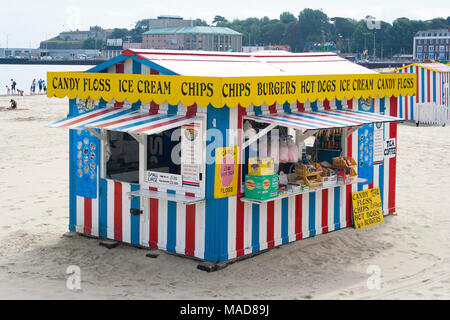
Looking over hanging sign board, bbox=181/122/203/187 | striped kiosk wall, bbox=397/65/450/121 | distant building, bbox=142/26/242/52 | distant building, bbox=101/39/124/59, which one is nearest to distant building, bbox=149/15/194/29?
distant building, bbox=142/26/242/52

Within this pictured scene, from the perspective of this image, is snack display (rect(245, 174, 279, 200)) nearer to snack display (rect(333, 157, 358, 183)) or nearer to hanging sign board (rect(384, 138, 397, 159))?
snack display (rect(333, 157, 358, 183))

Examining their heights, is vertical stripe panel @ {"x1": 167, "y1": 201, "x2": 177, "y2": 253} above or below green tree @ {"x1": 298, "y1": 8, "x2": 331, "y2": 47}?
below

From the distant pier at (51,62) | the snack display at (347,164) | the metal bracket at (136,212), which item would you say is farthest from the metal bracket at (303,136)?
the distant pier at (51,62)

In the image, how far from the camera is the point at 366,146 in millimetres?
10141

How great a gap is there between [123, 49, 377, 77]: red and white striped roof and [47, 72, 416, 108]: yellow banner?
0.31 meters

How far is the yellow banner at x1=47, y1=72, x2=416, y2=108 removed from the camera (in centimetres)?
755

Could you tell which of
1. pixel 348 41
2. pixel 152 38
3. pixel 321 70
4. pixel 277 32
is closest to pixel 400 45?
pixel 348 41

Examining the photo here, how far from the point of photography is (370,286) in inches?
291

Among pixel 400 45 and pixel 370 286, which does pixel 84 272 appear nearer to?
pixel 370 286

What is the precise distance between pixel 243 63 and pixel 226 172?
1.91 metres

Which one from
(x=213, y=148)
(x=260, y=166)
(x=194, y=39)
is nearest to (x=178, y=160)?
(x=213, y=148)

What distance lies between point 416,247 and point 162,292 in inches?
144

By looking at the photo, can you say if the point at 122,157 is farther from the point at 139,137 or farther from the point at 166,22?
the point at 166,22

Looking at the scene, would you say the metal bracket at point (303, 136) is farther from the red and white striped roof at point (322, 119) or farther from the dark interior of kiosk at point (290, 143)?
the red and white striped roof at point (322, 119)
